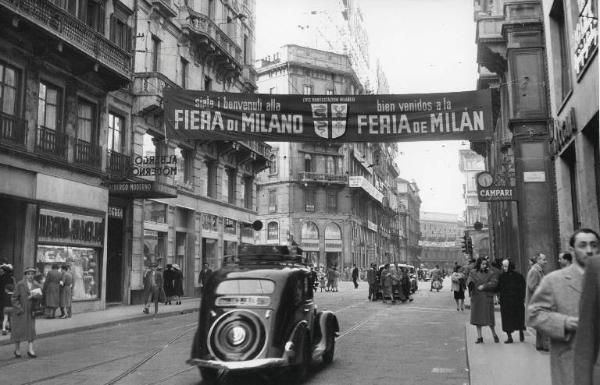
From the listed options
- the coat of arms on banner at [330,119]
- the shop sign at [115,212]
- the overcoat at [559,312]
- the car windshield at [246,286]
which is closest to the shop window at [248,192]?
the shop sign at [115,212]

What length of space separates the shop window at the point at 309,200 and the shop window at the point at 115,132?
36.8 m

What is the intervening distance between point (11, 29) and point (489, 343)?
15420mm

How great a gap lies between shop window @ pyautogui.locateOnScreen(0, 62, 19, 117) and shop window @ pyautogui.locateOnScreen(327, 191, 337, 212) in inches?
1767

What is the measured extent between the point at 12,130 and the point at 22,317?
7.92 m

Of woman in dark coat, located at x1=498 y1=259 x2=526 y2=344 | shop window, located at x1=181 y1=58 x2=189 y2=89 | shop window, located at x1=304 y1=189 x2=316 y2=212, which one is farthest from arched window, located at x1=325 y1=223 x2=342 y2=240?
woman in dark coat, located at x1=498 y1=259 x2=526 y2=344

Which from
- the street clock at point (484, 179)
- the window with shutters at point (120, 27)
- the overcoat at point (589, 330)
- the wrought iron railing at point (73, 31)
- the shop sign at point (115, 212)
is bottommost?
the overcoat at point (589, 330)

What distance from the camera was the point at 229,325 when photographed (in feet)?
27.3

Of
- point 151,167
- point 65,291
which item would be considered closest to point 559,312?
point 65,291

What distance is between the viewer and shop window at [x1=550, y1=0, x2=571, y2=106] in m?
13.5

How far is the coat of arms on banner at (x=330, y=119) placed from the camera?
1297cm

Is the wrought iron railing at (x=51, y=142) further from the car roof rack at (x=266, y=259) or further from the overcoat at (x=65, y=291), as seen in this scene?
the car roof rack at (x=266, y=259)

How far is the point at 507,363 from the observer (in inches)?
383

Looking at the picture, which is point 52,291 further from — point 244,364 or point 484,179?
point 484,179

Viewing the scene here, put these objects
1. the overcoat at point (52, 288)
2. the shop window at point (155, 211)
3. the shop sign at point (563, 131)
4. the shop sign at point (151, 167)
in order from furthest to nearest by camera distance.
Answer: the shop window at point (155, 211) → the shop sign at point (151, 167) → the overcoat at point (52, 288) → the shop sign at point (563, 131)
